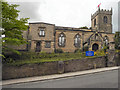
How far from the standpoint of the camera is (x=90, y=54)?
1641cm

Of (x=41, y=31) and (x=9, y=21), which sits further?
(x=41, y=31)

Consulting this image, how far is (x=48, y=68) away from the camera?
40.8 feet

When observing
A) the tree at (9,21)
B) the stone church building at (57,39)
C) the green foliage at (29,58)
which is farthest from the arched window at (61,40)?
the tree at (9,21)

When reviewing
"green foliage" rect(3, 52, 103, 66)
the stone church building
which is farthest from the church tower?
"green foliage" rect(3, 52, 103, 66)

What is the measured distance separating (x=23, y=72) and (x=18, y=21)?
7.85 metres

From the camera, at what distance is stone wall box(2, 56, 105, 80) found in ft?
35.9

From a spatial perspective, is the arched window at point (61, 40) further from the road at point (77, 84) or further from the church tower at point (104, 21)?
the church tower at point (104, 21)

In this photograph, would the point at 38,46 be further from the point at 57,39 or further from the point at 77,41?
the point at 77,41

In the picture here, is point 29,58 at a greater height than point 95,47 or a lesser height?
lesser

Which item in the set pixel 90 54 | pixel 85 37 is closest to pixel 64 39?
pixel 85 37

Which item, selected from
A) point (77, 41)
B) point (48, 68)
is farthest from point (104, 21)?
point (48, 68)

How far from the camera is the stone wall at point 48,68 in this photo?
1094 centimetres

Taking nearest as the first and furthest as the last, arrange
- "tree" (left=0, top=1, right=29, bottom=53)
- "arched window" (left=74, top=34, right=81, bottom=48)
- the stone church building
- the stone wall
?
"tree" (left=0, top=1, right=29, bottom=53)
the stone wall
the stone church building
"arched window" (left=74, top=34, right=81, bottom=48)

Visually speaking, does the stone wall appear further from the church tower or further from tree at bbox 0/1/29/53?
the church tower
